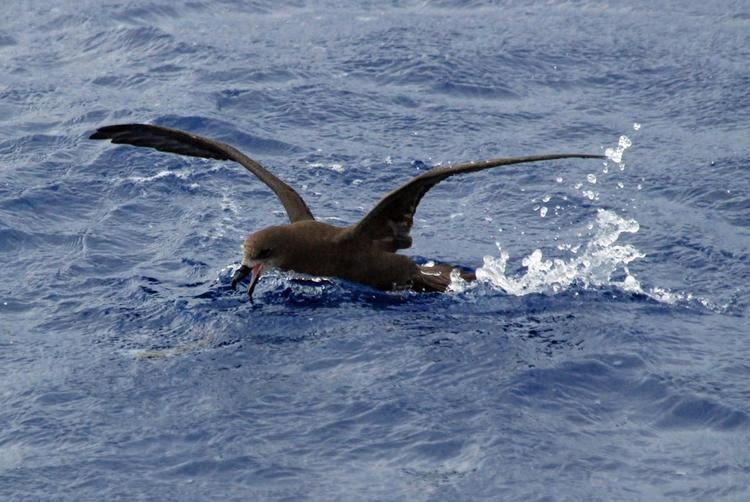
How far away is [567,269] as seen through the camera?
11.1 meters

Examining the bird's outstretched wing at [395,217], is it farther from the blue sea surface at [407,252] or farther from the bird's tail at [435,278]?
the blue sea surface at [407,252]

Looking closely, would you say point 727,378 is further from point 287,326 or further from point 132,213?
point 132,213

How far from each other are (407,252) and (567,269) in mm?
1546

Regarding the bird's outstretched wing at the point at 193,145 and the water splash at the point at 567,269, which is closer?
the water splash at the point at 567,269

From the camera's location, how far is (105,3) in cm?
1905

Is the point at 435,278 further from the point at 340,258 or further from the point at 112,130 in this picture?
the point at 112,130

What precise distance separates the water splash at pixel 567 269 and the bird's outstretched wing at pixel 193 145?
5.32 ft

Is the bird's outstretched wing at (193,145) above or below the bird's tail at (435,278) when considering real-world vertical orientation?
above

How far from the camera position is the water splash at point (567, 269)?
1089cm

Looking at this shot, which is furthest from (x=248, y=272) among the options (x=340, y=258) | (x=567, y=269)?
(x=567, y=269)

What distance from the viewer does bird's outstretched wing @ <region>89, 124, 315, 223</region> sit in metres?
11.6

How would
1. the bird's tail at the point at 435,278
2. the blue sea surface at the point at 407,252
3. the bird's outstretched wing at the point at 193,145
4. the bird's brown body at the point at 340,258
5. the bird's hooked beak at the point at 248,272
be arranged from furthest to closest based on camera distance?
1. the bird's outstretched wing at the point at 193,145
2. the bird's tail at the point at 435,278
3. the bird's brown body at the point at 340,258
4. the bird's hooked beak at the point at 248,272
5. the blue sea surface at the point at 407,252

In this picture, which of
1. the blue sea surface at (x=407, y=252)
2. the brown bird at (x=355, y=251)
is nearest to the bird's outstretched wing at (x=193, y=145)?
the brown bird at (x=355, y=251)

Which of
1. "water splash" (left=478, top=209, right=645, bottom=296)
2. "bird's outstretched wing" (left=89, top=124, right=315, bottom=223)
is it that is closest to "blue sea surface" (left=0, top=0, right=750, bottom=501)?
"water splash" (left=478, top=209, right=645, bottom=296)
